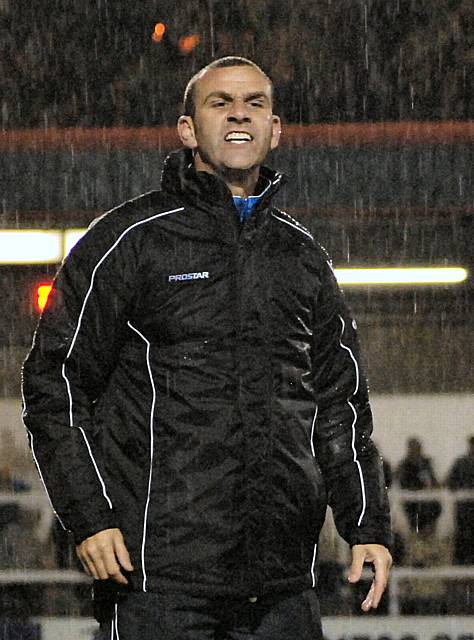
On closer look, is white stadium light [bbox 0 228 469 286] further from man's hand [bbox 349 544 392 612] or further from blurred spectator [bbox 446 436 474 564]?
man's hand [bbox 349 544 392 612]

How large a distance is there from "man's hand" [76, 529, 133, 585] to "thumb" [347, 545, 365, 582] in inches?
17.3

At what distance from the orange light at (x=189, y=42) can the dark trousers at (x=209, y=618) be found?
16181 mm

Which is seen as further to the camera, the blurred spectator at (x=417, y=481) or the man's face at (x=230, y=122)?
the blurred spectator at (x=417, y=481)

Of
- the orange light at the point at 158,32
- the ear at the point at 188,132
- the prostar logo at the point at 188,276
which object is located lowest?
the prostar logo at the point at 188,276

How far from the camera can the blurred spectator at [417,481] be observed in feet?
31.0

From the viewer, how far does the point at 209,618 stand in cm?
265

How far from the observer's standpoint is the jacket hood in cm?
277

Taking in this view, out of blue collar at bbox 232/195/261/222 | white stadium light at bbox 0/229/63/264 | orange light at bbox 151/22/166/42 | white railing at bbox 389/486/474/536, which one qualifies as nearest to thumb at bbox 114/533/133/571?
blue collar at bbox 232/195/261/222

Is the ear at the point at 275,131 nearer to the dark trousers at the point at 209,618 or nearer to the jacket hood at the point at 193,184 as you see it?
the jacket hood at the point at 193,184

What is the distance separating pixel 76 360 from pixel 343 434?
1.85ft

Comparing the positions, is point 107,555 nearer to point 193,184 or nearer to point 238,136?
point 193,184

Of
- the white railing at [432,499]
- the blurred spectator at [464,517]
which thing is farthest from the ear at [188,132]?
the blurred spectator at [464,517]

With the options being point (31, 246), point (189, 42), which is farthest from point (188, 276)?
point (189, 42)

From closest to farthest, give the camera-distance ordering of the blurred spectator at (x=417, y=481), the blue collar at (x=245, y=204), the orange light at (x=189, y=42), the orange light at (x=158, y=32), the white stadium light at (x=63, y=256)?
the blue collar at (x=245, y=204) < the white stadium light at (x=63, y=256) < the blurred spectator at (x=417, y=481) < the orange light at (x=189, y=42) < the orange light at (x=158, y=32)
